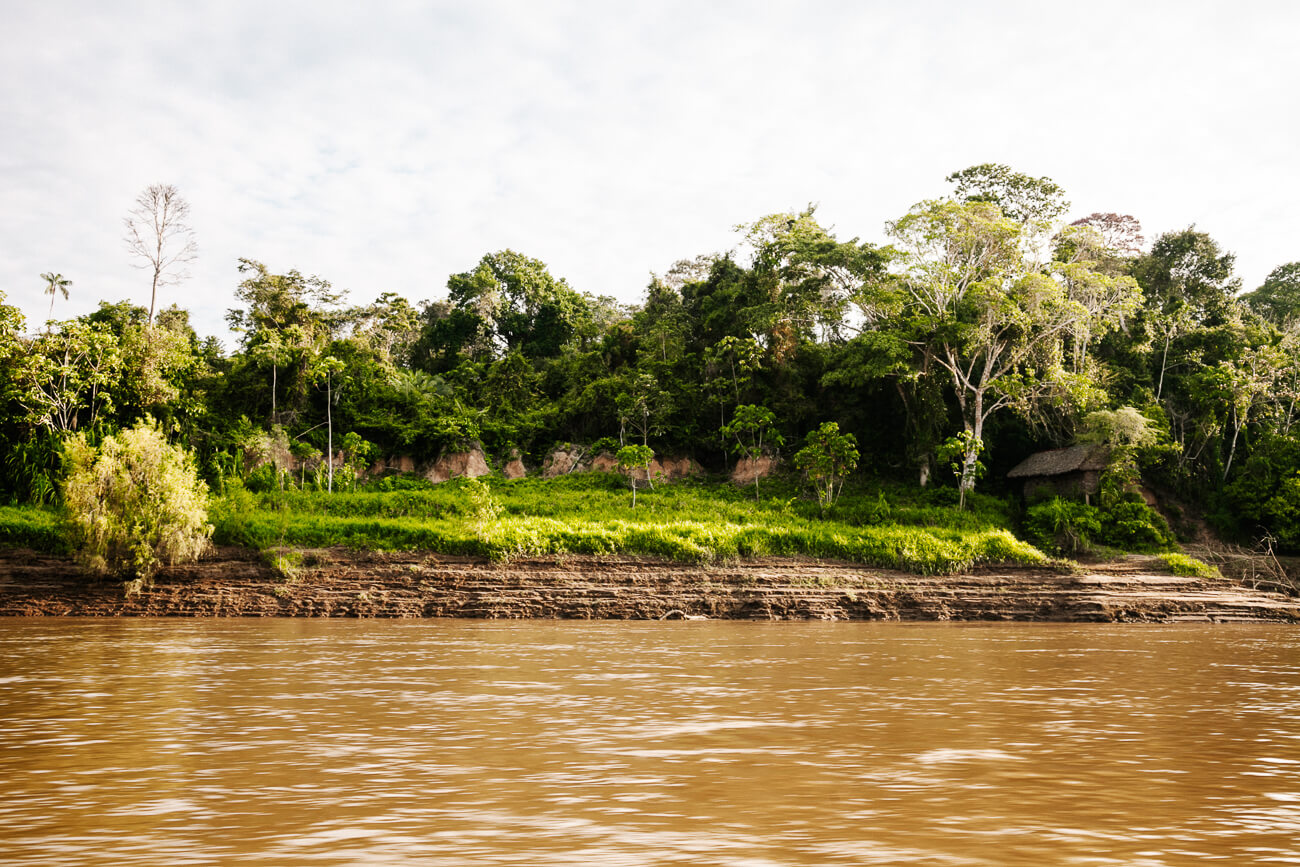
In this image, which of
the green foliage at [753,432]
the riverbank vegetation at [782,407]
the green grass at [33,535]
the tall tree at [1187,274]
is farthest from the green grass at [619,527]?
the tall tree at [1187,274]

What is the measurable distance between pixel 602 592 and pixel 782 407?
15324 mm

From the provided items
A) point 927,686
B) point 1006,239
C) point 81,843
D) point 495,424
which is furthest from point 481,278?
point 81,843

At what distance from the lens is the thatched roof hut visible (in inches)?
1117

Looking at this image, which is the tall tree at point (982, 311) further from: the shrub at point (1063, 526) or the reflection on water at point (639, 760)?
the reflection on water at point (639, 760)

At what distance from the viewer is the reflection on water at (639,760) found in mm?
3920

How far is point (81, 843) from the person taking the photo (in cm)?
386

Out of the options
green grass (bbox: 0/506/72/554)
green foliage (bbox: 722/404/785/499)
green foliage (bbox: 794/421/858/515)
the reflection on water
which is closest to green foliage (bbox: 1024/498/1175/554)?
green foliage (bbox: 794/421/858/515)

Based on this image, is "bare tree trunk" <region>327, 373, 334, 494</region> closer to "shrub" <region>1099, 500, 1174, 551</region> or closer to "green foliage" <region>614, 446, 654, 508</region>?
"green foliage" <region>614, 446, 654, 508</region>

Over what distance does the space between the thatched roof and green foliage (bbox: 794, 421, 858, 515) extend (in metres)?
6.98

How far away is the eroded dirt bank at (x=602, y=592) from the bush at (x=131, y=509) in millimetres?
780

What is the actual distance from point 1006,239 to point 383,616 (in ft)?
79.1

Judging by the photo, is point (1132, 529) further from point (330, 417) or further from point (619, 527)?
point (330, 417)

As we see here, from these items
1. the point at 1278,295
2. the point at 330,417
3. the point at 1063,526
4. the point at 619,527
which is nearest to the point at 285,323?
the point at 330,417

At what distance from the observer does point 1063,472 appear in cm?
2905
